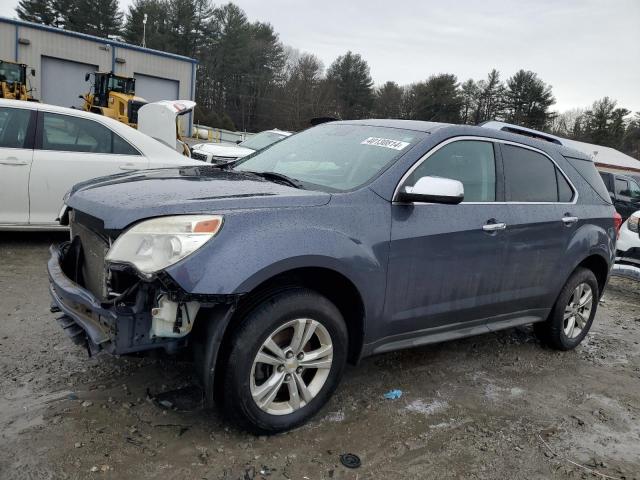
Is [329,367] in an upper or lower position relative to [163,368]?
upper

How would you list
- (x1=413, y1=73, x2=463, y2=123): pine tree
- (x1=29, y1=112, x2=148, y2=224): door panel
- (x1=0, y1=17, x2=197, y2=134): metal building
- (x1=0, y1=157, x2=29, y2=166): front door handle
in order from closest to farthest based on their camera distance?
(x1=0, y1=157, x2=29, y2=166): front door handle < (x1=29, y1=112, x2=148, y2=224): door panel < (x1=0, y1=17, x2=197, y2=134): metal building < (x1=413, y1=73, x2=463, y2=123): pine tree

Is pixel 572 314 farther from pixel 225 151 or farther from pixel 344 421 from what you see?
pixel 225 151

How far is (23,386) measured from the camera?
3168 mm

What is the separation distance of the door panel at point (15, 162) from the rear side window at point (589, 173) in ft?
17.6

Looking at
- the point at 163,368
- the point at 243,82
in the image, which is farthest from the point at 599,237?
the point at 243,82

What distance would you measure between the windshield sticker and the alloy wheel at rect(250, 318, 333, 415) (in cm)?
130

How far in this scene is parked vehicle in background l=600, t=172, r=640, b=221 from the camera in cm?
1405

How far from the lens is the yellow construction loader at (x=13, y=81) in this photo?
2247 centimetres

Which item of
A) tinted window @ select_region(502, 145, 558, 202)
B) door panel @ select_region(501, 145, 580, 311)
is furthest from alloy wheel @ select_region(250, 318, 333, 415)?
tinted window @ select_region(502, 145, 558, 202)

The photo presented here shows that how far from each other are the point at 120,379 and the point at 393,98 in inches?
2461

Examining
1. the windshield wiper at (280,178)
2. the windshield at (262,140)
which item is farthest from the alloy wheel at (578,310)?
the windshield at (262,140)

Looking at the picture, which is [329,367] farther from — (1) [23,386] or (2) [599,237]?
(2) [599,237]

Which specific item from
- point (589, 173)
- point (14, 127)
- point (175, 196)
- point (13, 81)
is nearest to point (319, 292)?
point (175, 196)

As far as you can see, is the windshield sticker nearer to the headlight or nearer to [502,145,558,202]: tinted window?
[502,145,558,202]: tinted window
